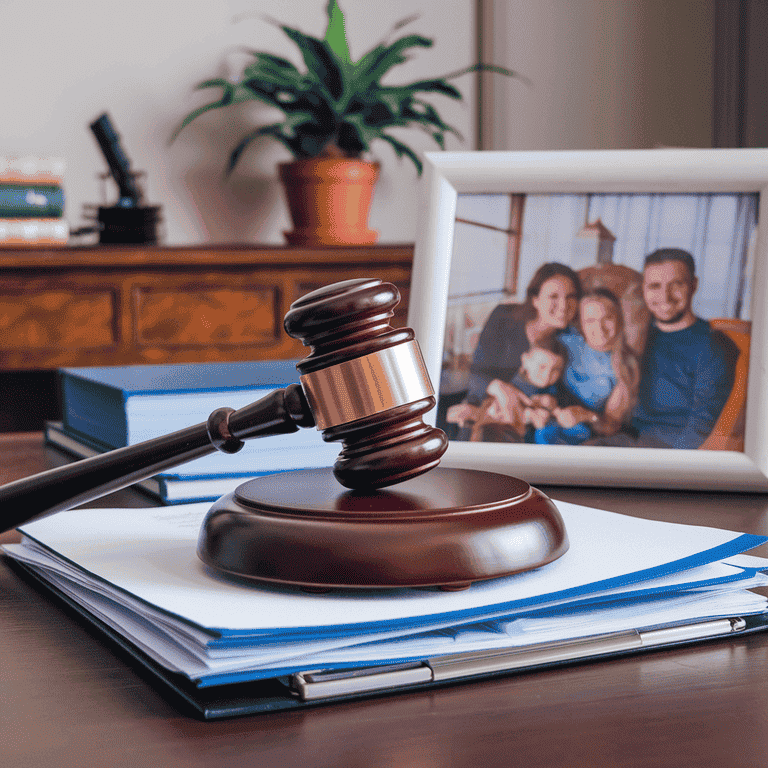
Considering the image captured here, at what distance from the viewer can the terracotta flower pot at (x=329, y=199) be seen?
251 centimetres

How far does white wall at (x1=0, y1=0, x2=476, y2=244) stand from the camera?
2723mm

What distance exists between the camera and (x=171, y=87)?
2842 mm

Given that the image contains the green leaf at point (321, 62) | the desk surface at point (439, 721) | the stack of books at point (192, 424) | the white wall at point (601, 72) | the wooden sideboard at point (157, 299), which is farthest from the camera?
the white wall at point (601, 72)

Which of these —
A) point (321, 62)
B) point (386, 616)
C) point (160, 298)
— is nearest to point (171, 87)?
point (321, 62)

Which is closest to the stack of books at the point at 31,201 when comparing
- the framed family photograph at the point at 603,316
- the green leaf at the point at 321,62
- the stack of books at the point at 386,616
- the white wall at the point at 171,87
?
the white wall at the point at 171,87

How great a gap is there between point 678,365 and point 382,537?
1.32 ft

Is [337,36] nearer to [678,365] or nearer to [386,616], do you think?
[678,365]

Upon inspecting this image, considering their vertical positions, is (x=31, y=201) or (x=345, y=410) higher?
(x=31, y=201)

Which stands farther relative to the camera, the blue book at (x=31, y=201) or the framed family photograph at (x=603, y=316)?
the blue book at (x=31, y=201)

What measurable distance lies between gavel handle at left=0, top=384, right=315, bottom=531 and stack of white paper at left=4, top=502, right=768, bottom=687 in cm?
3

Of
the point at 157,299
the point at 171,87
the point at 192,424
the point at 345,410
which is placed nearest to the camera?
the point at 345,410

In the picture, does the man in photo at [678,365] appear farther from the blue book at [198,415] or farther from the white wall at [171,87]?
the white wall at [171,87]

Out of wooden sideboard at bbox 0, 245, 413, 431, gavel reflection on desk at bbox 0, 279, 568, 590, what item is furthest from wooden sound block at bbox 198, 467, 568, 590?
wooden sideboard at bbox 0, 245, 413, 431

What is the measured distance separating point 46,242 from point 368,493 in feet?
6.70
